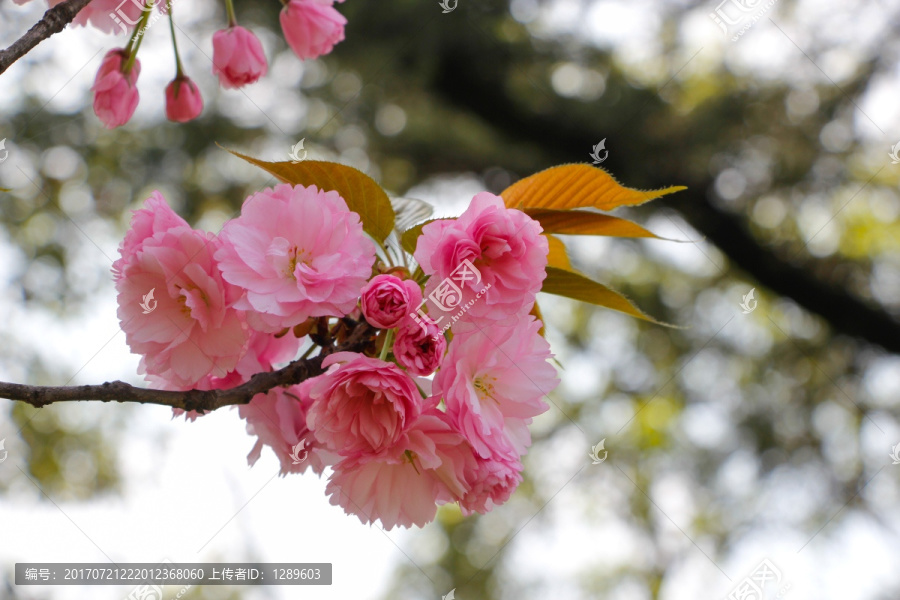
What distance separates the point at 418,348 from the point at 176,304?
233 mm

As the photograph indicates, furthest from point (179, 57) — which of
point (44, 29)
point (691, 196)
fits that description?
point (691, 196)

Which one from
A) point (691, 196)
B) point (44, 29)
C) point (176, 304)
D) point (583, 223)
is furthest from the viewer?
point (691, 196)

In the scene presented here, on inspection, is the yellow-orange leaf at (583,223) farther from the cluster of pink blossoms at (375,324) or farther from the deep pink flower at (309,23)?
the deep pink flower at (309,23)

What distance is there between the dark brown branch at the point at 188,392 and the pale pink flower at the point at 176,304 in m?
0.05

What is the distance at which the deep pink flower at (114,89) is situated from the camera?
94cm

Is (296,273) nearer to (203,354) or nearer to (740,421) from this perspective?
(203,354)

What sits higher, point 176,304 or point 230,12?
point 230,12

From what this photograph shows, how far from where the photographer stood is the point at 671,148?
3086mm

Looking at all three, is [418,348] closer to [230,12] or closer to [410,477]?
[410,477]

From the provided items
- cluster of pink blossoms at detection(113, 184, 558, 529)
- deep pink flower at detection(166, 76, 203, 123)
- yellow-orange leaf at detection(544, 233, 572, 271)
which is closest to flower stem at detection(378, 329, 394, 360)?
cluster of pink blossoms at detection(113, 184, 558, 529)

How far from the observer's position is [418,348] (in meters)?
0.62

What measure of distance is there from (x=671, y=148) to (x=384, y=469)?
2.74 m

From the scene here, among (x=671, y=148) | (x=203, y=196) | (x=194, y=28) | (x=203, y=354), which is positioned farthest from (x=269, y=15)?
(x=203, y=354)

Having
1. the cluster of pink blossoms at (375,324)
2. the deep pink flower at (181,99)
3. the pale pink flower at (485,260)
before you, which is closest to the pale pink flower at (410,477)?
the cluster of pink blossoms at (375,324)
